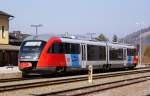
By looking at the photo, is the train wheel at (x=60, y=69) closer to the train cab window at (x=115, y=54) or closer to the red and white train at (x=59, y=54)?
the red and white train at (x=59, y=54)

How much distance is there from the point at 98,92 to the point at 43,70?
981 centimetres

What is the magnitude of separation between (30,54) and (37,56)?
59 centimetres

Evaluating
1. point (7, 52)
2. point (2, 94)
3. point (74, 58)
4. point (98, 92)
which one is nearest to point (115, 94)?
point (98, 92)

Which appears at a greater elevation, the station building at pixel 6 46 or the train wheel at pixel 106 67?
the station building at pixel 6 46

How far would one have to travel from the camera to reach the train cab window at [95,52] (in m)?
35.1

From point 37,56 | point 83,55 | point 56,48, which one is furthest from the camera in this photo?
point 83,55

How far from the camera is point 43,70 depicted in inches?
1120

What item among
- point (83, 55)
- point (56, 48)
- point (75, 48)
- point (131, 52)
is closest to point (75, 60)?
point (75, 48)

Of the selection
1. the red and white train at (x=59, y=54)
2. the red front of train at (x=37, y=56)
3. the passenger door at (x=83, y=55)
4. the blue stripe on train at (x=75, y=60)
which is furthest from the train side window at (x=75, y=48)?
Answer: the red front of train at (x=37, y=56)

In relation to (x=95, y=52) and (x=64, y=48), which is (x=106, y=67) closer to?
(x=95, y=52)

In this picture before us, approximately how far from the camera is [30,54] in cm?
2852

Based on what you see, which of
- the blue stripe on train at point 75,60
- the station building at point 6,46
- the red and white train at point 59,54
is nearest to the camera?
the red and white train at point 59,54

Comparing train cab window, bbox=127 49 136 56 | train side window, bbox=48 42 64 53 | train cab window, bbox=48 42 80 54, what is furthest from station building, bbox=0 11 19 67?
train side window, bbox=48 42 64 53

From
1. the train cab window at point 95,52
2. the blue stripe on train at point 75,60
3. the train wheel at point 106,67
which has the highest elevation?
the train cab window at point 95,52
